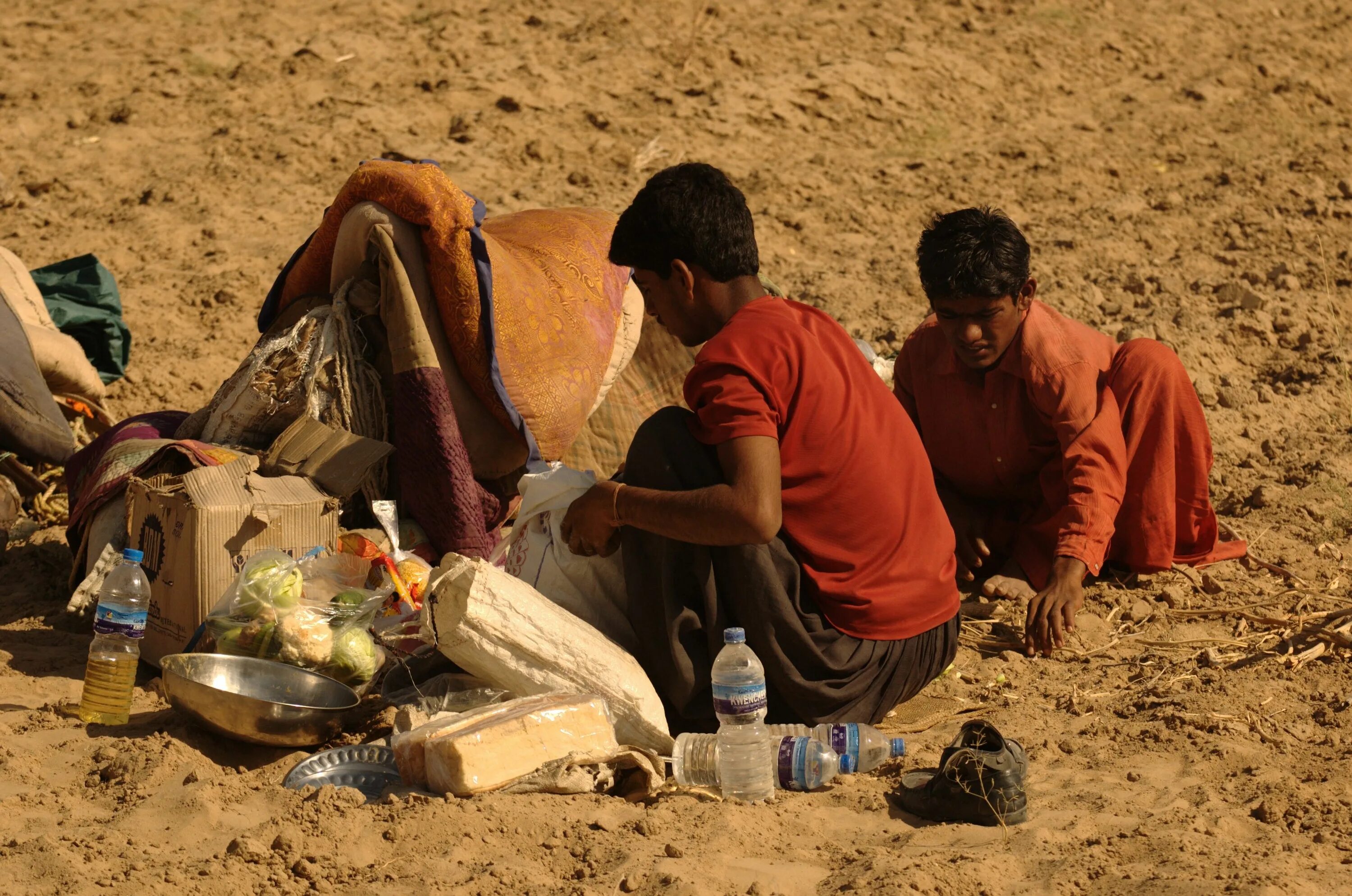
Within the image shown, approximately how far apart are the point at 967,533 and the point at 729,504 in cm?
165

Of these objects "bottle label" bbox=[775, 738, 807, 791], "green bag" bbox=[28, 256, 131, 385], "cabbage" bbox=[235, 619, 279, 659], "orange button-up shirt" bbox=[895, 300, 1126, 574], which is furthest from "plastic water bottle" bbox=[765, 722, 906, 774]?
"green bag" bbox=[28, 256, 131, 385]

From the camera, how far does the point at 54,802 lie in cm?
287

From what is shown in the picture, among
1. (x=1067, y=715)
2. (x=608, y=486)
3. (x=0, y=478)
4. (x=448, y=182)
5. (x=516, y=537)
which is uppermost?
(x=448, y=182)

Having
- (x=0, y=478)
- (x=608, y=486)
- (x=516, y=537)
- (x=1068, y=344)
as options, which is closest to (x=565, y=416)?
(x=516, y=537)

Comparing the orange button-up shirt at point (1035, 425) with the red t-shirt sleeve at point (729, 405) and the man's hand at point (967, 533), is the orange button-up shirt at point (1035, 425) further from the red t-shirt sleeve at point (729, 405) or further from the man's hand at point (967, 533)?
the red t-shirt sleeve at point (729, 405)

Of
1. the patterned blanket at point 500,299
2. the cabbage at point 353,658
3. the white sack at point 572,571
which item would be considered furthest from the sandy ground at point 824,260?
the patterned blanket at point 500,299

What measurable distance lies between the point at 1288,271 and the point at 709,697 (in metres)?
4.72

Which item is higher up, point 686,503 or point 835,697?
point 686,503

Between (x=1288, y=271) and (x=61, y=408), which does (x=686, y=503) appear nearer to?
(x=61, y=408)

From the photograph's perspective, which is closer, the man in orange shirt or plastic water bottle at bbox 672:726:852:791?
plastic water bottle at bbox 672:726:852:791

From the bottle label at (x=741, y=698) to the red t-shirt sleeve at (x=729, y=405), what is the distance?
20.8 inches

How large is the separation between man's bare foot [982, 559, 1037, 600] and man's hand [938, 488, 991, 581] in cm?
8

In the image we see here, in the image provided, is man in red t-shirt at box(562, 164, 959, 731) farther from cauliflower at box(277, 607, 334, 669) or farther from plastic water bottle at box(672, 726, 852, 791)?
cauliflower at box(277, 607, 334, 669)

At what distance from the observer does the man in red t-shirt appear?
2.98 meters
